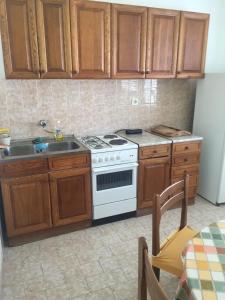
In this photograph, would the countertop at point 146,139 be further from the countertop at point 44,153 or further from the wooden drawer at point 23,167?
the wooden drawer at point 23,167

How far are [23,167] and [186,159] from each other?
68.7 inches

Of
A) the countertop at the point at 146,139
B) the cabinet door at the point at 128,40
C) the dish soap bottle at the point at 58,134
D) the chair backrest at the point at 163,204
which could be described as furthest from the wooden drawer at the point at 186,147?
the dish soap bottle at the point at 58,134

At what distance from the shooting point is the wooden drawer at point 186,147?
107 inches

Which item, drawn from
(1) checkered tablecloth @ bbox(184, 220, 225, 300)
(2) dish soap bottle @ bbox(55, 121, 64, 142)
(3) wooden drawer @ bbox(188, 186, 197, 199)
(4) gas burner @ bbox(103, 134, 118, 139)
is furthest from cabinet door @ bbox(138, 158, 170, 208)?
(1) checkered tablecloth @ bbox(184, 220, 225, 300)

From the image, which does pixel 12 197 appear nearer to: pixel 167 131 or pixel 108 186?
pixel 108 186

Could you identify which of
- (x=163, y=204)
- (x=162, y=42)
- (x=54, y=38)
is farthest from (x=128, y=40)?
(x=163, y=204)

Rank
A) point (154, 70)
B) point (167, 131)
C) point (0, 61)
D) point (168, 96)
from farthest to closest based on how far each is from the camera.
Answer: point (168, 96), point (167, 131), point (154, 70), point (0, 61)

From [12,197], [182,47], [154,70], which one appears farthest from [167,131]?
[12,197]

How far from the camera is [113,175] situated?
98.6 inches

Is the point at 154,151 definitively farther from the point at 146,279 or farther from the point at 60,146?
the point at 146,279

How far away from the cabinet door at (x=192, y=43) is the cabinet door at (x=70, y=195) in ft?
5.14

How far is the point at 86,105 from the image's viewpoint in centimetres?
279

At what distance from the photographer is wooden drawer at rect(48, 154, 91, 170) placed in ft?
7.32

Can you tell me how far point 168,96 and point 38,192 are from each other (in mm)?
1973
